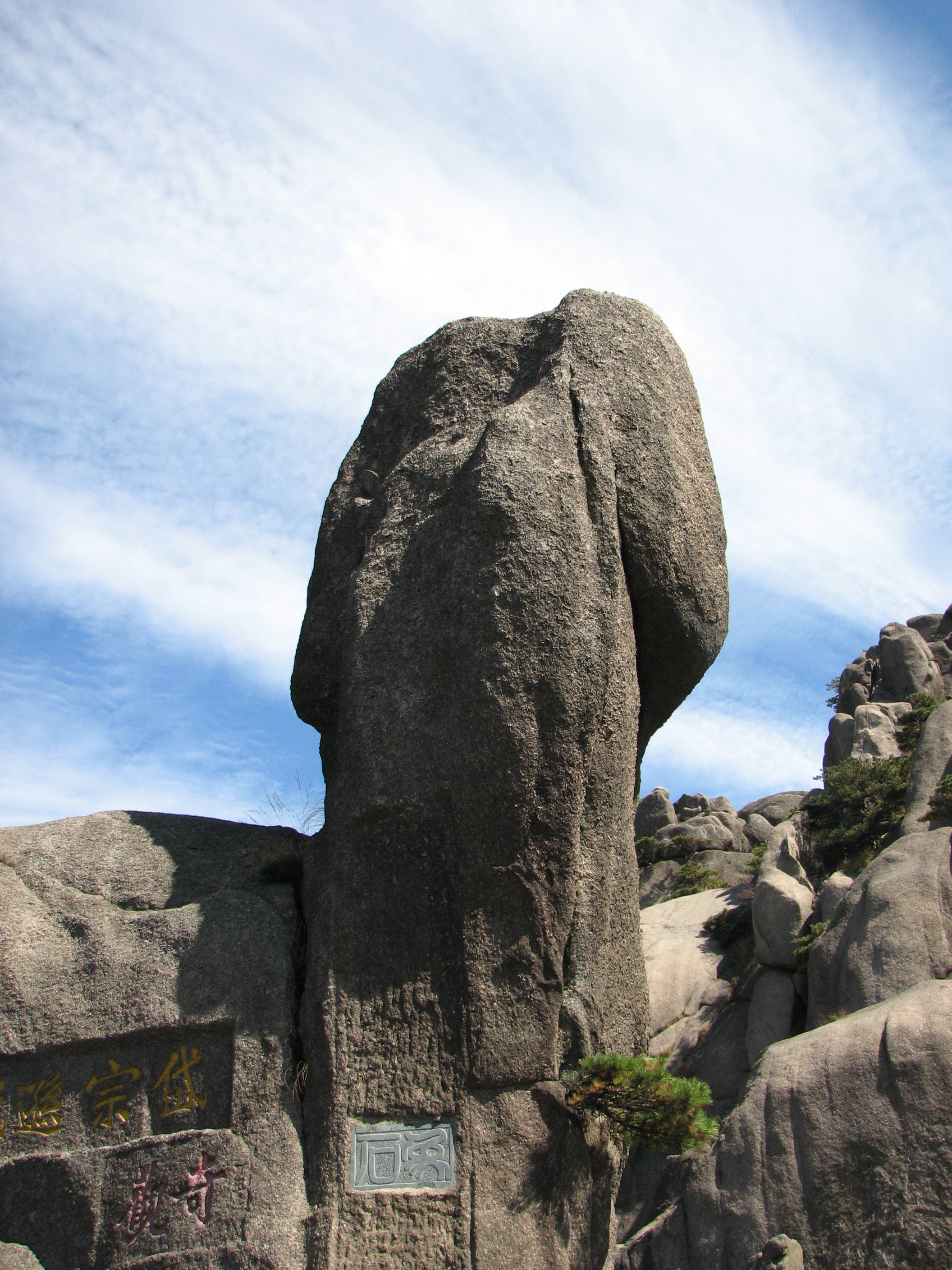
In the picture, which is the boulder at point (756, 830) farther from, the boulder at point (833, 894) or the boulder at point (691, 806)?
the boulder at point (833, 894)

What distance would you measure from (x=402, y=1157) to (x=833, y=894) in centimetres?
1099

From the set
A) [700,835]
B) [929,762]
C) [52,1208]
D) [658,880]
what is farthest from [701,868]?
[52,1208]

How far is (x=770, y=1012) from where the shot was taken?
13234mm

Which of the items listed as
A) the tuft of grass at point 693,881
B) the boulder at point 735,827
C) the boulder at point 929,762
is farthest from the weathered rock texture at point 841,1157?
the boulder at point 735,827

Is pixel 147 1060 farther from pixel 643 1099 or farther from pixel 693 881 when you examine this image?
pixel 693 881

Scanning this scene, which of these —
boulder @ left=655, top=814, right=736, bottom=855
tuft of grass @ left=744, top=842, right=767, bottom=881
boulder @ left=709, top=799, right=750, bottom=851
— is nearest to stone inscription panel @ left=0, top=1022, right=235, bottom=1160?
tuft of grass @ left=744, top=842, right=767, bottom=881

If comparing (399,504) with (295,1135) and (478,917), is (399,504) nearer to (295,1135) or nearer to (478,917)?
(478,917)

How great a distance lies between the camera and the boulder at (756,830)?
24953mm

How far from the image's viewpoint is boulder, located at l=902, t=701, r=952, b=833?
13133 millimetres

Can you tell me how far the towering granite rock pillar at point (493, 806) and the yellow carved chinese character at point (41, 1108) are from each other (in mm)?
935

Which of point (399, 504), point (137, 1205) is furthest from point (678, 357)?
point (137, 1205)

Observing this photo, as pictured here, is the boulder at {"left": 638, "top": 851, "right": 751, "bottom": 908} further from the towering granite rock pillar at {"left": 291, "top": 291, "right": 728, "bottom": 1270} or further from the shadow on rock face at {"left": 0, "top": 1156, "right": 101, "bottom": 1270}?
the shadow on rock face at {"left": 0, "top": 1156, "right": 101, "bottom": 1270}

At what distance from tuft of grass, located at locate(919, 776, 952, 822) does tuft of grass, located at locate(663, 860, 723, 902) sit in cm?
791

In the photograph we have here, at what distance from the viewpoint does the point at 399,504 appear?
4.68 meters
